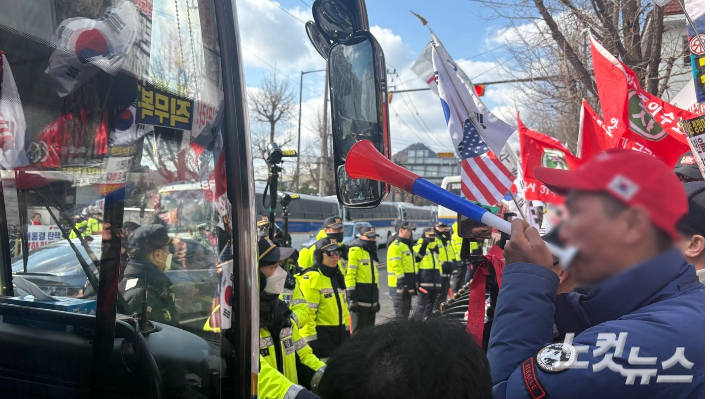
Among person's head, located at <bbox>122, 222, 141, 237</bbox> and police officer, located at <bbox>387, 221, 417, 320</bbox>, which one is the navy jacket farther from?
police officer, located at <bbox>387, 221, 417, 320</bbox>

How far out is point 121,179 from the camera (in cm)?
137

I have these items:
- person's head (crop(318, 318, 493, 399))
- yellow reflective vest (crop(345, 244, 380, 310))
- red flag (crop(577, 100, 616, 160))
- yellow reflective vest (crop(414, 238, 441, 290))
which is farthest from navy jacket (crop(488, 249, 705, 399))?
yellow reflective vest (crop(414, 238, 441, 290))

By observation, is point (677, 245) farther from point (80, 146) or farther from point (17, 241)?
point (17, 241)

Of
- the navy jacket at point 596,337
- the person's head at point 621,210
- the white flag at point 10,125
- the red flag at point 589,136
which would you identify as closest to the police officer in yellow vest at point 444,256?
the red flag at point 589,136

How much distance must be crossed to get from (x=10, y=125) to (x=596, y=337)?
1496 millimetres

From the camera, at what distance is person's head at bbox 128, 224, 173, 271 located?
1.37 m

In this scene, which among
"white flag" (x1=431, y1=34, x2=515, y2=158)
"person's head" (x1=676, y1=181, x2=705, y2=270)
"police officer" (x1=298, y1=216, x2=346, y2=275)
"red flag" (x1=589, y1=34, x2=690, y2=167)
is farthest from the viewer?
"police officer" (x1=298, y1=216, x2=346, y2=275)

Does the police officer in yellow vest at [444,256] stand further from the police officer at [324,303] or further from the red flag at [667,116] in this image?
the red flag at [667,116]

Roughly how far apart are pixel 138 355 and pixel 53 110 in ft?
2.27

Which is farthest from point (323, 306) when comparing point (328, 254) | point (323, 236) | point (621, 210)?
point (621, 210)

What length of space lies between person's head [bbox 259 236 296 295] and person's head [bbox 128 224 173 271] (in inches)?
84.4

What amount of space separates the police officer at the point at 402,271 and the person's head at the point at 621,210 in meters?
8.65

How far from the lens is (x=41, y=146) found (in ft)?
4.26

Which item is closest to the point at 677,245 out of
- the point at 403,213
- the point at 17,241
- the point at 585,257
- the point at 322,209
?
the point at 585,257
